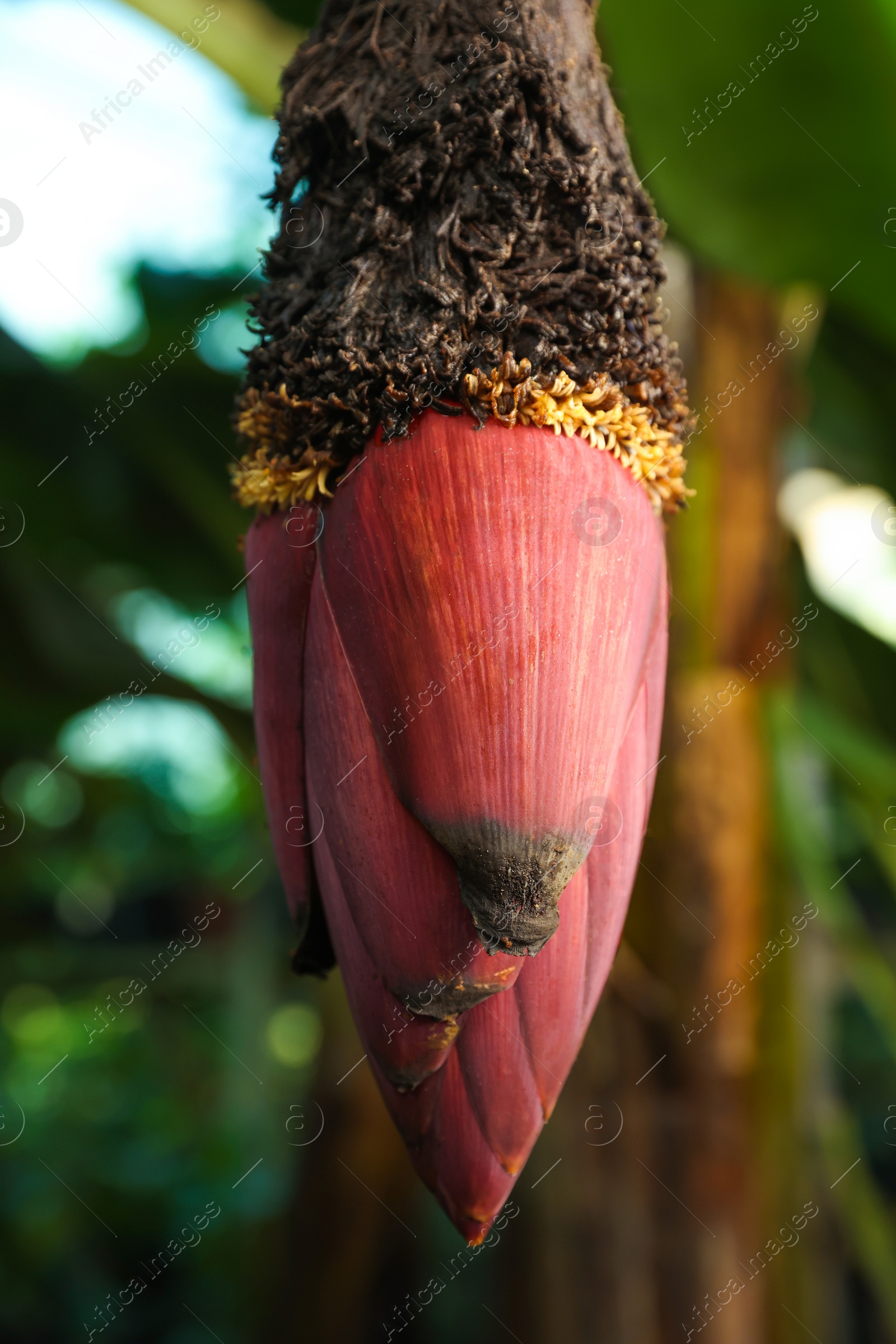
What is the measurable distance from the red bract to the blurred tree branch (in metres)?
0.75

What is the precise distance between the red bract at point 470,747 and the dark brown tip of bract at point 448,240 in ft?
0.06

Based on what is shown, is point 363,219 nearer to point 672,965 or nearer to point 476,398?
point 476,398

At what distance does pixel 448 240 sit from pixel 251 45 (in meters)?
0.77

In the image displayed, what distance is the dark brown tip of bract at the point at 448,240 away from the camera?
0.84 ft

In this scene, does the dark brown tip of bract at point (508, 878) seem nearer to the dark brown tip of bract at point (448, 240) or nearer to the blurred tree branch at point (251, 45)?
the dark brown tip of bract at point (448, 240)

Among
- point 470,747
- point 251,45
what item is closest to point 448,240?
point 470,747

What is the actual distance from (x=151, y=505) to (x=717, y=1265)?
109 centimetres

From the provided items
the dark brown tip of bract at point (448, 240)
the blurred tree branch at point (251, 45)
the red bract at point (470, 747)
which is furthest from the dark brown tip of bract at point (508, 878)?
the blurred tree branch at point (251, 45)

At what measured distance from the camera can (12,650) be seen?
1110 mm

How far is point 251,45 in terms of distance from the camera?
34.4 inches

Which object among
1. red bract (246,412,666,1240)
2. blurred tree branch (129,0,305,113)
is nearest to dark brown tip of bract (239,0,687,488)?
red bract (246,412,666,1240)

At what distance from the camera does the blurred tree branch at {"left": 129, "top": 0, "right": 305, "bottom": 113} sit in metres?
0.85

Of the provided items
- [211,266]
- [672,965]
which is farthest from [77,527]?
[672,965]

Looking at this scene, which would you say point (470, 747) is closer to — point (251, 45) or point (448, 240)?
point (448, 240)
